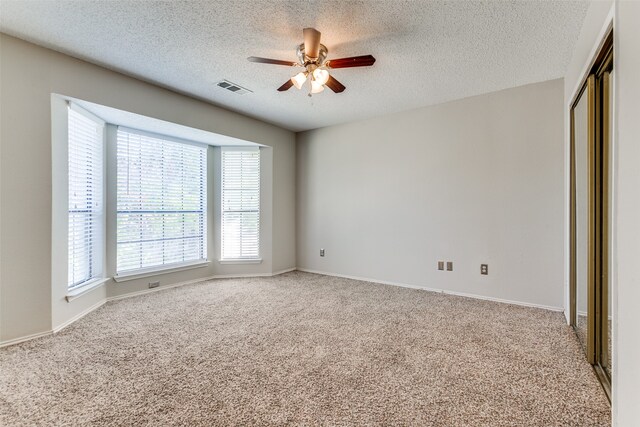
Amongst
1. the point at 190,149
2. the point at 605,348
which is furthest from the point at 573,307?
the point at 190,149

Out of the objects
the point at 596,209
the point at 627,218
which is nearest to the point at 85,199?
the point at 627,218

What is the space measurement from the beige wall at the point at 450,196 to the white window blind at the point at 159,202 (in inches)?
73.3

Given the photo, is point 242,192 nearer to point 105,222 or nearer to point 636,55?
point 105,222

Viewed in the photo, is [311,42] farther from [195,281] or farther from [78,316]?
[195,281]

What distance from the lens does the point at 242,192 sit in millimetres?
4852

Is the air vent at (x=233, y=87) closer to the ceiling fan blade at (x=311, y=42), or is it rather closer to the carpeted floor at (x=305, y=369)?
the ceiling fan blade at (x=311, y=42)

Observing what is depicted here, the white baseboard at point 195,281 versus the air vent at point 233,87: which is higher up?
the air vent at point 233,87

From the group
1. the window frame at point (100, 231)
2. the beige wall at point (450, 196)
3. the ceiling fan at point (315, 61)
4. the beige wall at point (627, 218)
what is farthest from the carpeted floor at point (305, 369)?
the ceiling fan at point (315, 61)

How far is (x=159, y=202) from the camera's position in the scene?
409cm

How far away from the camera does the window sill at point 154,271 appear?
3680 mm

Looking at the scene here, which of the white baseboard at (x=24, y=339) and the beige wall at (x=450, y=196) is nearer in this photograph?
the white baseboard at (x=24, y=339)

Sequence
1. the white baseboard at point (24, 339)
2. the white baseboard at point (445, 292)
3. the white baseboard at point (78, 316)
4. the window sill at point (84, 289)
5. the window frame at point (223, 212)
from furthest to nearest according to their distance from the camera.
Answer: the window frame at point (223, 212)
the white baseboard at point (445, 292)
the window sill at point (84, 289)
the white baseboard at point (78, 316)
the white baseboard at point (24, 339)

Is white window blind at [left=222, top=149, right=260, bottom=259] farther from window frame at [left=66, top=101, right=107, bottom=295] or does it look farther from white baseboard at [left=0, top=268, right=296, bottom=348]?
window frame at [left=66, top=101, right=107, bottom=295]

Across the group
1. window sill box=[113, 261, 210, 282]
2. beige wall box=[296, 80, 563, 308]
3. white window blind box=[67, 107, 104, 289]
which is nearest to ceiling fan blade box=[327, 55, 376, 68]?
beige wall box=[296, 80, 563, 308]
